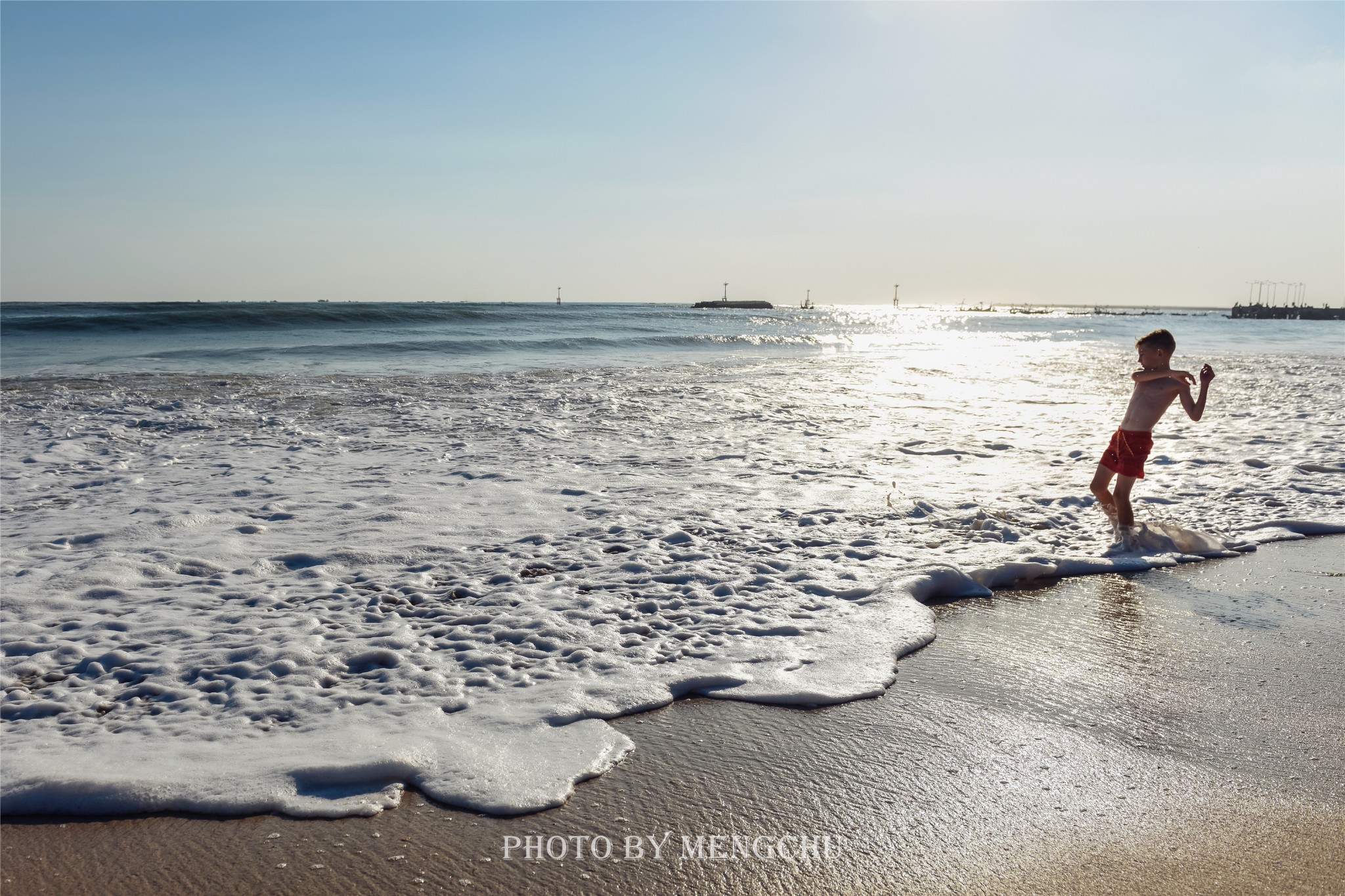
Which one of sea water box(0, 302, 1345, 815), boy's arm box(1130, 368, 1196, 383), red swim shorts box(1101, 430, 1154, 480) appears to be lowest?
sea water box(0, 302, 1345, 815)

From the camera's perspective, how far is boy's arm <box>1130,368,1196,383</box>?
583 centimetres

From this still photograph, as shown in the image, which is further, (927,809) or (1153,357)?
(1153,357)

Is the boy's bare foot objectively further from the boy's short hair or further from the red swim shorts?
the boy's short hair

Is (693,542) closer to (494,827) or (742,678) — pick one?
(742,678)

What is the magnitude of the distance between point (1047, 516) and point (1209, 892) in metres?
4.22

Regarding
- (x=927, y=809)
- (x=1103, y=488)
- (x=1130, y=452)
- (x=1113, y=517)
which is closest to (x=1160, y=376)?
(x=1130, y=452)

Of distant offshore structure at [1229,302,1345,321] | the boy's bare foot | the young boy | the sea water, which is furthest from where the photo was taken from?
distant offshore structure at [1229,302,1345,321]

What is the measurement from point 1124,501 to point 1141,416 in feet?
2.26

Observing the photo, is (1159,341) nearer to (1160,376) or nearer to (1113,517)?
(1160,376)

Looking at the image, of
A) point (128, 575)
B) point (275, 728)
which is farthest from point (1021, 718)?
point (128, 575)

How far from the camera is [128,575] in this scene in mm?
4711

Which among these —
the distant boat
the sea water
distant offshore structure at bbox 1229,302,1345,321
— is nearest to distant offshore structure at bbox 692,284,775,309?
the distant boat

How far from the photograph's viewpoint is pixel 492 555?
5199 millimetres

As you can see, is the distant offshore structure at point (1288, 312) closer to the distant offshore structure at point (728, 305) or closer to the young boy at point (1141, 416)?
the distant offshore structure at point (728, 305)
